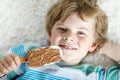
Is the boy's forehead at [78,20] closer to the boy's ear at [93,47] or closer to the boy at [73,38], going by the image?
the boy at [73,38]

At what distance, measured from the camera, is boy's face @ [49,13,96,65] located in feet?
4.42

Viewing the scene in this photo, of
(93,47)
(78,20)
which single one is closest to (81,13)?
(78,20)

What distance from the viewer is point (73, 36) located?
1.36m

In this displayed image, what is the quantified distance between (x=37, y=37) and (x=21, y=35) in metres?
0.07

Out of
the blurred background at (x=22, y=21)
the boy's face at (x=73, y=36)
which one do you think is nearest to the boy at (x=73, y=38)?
the boy's face at (x=73, y=36)

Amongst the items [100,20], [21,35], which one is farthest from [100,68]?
[21,35]

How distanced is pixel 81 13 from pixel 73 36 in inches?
4.0

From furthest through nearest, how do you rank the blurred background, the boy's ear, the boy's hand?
the blurred background → the boy's ear → the boy's hand

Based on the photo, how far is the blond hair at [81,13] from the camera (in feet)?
4.61

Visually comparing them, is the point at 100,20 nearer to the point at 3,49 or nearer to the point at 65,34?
the point at 65,34

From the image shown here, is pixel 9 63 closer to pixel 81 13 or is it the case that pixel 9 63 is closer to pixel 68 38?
pixel 68 38

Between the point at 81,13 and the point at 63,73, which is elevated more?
the point at 81,13

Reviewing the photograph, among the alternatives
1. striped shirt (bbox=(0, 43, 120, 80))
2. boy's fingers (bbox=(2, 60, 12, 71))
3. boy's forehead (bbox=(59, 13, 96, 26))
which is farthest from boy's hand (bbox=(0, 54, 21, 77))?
boy's forehead (bbox=(59, 13, 96, 26))

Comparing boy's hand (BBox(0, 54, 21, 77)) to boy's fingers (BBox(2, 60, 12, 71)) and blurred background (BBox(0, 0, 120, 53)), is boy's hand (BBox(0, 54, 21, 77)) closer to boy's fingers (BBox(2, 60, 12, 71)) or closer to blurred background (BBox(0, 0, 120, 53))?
boy's fingers (BBox(2, 60, 12, 71))
